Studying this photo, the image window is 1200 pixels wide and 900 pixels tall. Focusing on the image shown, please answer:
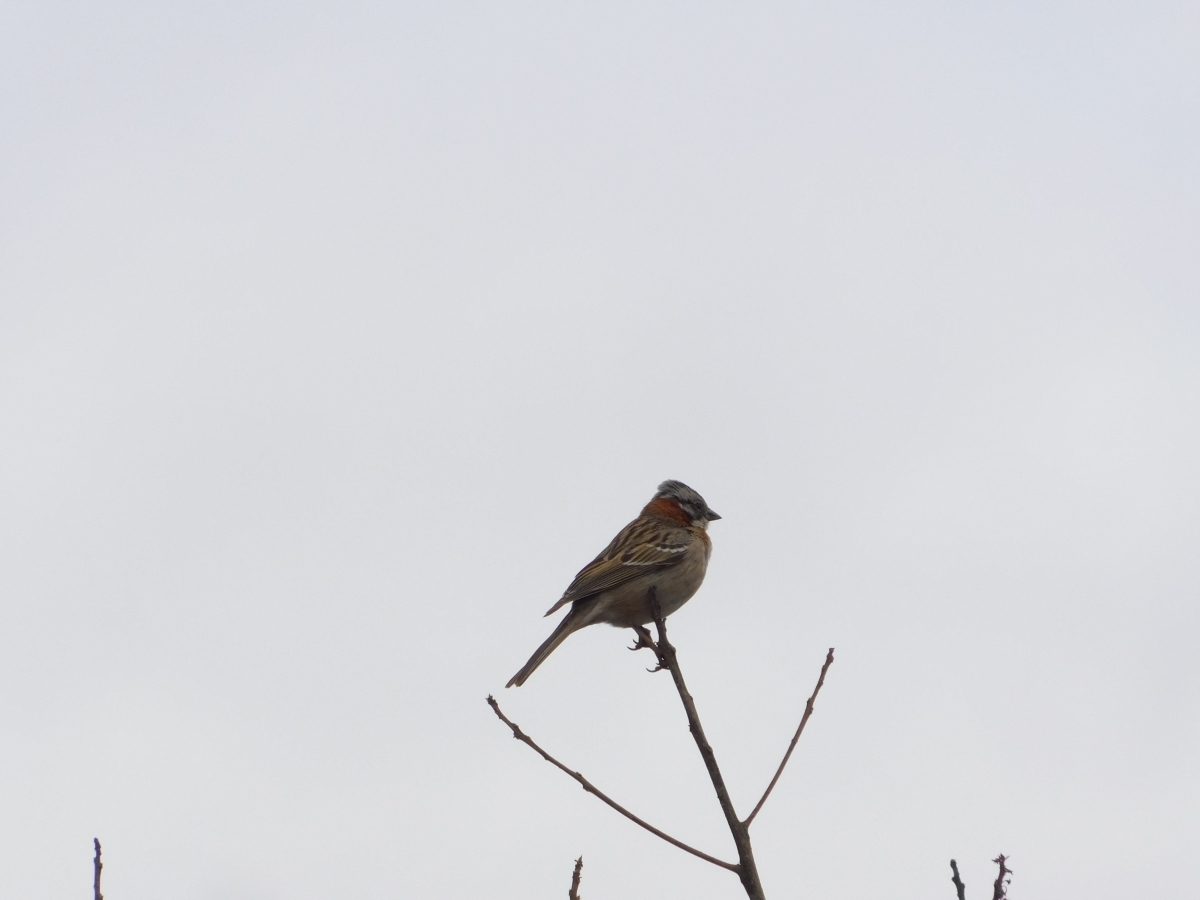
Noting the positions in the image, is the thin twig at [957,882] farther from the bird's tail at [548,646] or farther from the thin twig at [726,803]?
the bird's tail at [548,646]

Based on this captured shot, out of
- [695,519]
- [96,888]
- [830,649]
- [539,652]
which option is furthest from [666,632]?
[695,519]

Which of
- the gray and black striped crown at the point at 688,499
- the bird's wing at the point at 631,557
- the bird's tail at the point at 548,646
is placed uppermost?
the gray and black striped crown at the point at 688,499

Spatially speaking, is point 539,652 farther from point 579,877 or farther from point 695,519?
point 579,877

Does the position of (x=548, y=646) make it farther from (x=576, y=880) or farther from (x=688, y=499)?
(x=576, y=880)

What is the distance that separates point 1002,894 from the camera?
4426 mm

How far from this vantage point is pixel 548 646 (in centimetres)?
1066

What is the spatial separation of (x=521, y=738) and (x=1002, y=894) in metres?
1.94

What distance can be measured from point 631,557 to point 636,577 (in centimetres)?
33

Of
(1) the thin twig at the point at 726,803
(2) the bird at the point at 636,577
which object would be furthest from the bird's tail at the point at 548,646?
(1) the thin twig at the point at 726,803

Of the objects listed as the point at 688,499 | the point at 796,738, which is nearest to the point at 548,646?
the point at 688,499

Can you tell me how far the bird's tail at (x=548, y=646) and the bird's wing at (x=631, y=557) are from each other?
0.16 metres

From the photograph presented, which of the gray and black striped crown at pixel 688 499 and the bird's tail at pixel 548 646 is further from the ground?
the gray and black striped crown at pixel 688 499

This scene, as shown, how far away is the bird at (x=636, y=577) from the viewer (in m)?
11.0

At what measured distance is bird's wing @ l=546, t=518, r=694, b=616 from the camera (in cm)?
1113
